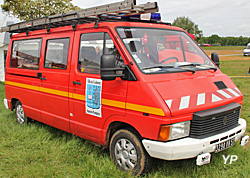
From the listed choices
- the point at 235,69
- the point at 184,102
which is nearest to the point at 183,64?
the point at 184,102

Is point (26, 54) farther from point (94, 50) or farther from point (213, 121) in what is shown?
point (213, 121)

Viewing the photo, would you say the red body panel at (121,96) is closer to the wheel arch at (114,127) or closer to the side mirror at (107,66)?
the wheel arch at (114,127)

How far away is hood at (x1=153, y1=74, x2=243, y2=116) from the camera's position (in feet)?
11.3

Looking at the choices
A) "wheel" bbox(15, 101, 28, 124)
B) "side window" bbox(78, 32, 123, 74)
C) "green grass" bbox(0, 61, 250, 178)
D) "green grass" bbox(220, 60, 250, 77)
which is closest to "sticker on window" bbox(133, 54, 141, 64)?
"side window" bbox(78, 32, 123, 74)

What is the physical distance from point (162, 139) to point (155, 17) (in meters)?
2.67

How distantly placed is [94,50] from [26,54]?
2.64 metres

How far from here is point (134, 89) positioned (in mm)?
3670

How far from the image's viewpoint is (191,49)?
4832mm

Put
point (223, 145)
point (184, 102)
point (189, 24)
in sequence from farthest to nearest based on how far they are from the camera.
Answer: point (189, 24) → point (223, 145) → point (184, 102)

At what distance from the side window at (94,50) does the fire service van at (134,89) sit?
2cm

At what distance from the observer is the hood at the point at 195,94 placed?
11.3 feet

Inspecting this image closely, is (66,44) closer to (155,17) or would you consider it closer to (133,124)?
(155,17)

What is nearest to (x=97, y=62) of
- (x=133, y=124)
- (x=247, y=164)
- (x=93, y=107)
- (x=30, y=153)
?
(x=93, y=107)

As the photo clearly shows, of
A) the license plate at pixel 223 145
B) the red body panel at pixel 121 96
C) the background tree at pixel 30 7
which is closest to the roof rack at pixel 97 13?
the red body panel at pixel 121 96
